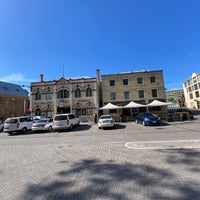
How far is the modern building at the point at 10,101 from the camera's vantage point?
1442 inches

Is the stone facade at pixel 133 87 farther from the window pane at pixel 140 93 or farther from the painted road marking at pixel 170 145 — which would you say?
the painted road marking at pixel 170 145

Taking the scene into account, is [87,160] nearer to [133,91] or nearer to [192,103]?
[133,91]

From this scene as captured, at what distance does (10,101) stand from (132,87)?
34.8 m

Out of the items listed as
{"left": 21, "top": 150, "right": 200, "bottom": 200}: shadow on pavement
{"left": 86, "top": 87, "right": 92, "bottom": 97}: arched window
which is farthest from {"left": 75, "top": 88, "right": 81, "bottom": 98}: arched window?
{"left": 21, "top": 150, "right": 200, "bottom": 200}: shadow on pavement

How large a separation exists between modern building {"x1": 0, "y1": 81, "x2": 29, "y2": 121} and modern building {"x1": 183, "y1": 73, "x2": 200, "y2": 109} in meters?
65.6

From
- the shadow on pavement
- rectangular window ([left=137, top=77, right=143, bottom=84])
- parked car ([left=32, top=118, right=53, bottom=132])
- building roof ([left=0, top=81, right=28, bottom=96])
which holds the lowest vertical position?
the shadow on pavement

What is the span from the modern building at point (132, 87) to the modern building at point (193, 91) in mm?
41826

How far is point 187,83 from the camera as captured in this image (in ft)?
218

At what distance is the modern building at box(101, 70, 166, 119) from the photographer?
27438 millimetres

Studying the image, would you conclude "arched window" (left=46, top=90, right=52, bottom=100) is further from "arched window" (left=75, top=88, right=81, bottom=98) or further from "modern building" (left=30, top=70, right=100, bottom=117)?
"arched window" (left=75, top=88, right=81, bottom=98)

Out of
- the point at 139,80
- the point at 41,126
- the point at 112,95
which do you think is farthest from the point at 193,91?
the point at 41,126

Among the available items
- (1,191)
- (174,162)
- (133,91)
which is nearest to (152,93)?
(133,91)

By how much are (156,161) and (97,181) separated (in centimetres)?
250

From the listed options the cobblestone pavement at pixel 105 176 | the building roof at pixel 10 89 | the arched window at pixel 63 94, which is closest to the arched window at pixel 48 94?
the arched window at pixel 63 94
